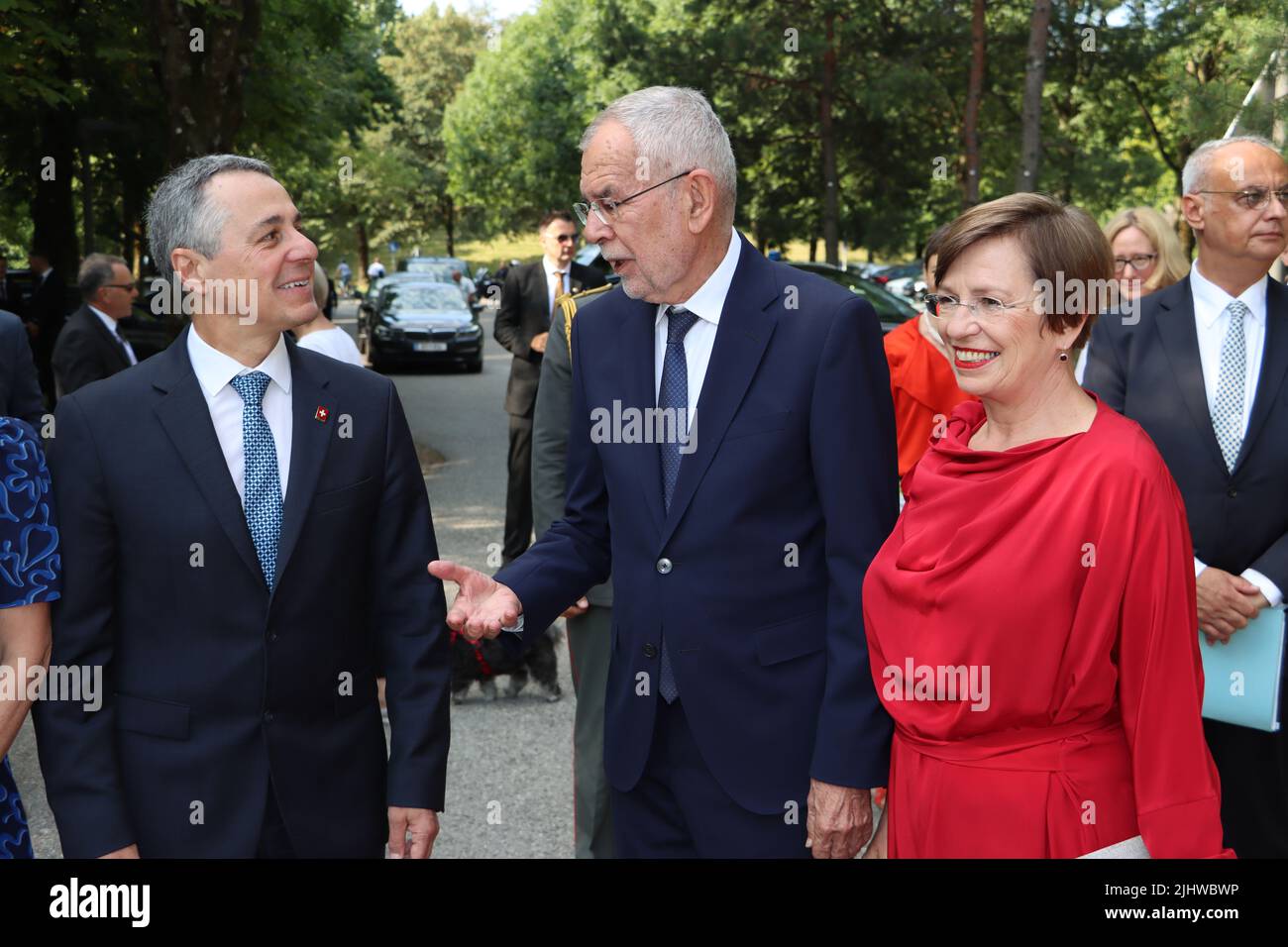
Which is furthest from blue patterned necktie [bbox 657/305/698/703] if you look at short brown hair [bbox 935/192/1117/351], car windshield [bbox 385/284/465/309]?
car windshield [bbox 385/284/465/309]

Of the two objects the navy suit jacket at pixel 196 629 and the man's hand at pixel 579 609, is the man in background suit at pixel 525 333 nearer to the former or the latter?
the man's hand at pixel 579 609

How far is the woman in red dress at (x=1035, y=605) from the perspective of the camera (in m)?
2.44

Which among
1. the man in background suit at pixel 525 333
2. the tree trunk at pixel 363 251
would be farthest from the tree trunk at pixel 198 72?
the tree trunk at pixel 363 251

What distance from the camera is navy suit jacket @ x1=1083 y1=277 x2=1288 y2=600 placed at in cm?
400

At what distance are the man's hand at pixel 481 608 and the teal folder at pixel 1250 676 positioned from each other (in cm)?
212

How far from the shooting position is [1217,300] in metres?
4.19

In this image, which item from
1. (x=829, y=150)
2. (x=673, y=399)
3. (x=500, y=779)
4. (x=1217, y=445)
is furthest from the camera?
(x=829, y=150)

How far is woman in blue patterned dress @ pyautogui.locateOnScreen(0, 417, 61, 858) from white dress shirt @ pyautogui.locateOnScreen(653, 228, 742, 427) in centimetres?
132

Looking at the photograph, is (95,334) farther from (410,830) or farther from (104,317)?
(410,830)

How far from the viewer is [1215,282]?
4.21 meters

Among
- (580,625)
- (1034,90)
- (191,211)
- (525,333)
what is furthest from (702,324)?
(1034,90)

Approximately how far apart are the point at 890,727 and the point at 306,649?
4.09 ft

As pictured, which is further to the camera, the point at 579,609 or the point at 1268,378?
the point at 579,609

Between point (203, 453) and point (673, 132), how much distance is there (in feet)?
4.03
